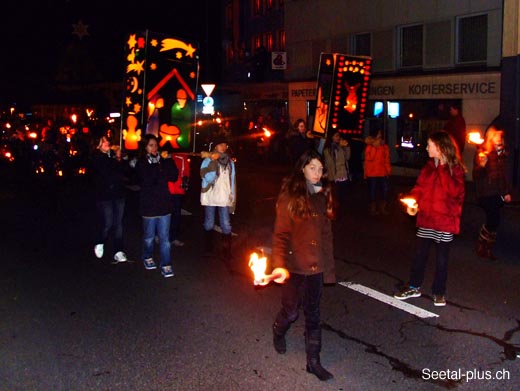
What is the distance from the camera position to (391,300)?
724 centimetres

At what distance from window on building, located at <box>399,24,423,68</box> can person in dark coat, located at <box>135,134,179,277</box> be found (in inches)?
589

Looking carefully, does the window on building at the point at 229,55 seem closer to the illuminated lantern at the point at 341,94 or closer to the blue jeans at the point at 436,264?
the illuminated lantern at the point at 341,94

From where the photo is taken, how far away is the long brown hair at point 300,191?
5.09m

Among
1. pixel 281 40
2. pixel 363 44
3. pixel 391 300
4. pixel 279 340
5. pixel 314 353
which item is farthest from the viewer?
pixel 281 40

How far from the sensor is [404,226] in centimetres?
1190

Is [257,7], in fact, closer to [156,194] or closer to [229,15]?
[229,15]

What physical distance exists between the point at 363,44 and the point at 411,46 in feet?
8.00

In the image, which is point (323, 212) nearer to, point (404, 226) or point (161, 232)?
point (161, 232)

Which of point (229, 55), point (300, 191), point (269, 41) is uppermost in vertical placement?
point (269, 41)

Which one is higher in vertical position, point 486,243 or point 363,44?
point 363,44

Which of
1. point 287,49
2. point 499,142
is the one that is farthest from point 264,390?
point 287,49

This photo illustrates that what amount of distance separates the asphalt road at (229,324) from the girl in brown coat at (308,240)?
0.46m

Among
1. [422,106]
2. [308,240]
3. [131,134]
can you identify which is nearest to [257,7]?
[422,106]

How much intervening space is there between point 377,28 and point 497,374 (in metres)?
19.1
